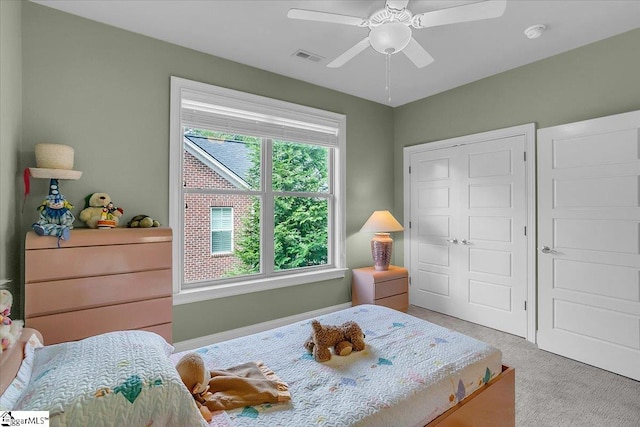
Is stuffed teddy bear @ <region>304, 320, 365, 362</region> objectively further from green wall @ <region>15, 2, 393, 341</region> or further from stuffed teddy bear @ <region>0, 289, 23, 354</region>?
green wall @ <region>15, 2, 393, 341</region>

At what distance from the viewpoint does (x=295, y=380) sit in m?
1.43

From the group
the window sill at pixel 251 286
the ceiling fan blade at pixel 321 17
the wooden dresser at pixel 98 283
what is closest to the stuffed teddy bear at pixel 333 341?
the wooden dresser at pixel 98 283

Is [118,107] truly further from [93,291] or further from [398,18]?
[398,18]

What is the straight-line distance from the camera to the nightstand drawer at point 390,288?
3.58 meters

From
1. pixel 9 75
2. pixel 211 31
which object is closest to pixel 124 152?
pixel 9 75

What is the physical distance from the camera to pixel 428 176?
156 inches

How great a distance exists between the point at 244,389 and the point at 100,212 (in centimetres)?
174

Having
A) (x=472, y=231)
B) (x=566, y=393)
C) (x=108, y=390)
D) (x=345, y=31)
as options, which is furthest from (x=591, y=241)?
(x=108, y=390)

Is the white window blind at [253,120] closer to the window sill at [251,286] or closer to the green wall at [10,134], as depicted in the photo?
the green wall at [10,134]

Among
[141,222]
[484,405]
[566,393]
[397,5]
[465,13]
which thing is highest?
[397,5]

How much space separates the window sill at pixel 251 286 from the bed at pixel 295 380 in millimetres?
1124

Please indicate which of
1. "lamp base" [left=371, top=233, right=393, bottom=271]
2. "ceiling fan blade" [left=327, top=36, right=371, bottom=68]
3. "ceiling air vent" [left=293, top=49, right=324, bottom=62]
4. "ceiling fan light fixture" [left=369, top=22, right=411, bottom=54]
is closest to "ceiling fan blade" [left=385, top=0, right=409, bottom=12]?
"ceiling fan light fixture" [left=369, top=22, right=411, bottom=54]

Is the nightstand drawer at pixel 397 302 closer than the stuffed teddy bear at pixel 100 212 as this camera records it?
No

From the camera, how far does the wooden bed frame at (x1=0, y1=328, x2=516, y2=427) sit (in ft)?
4.43
